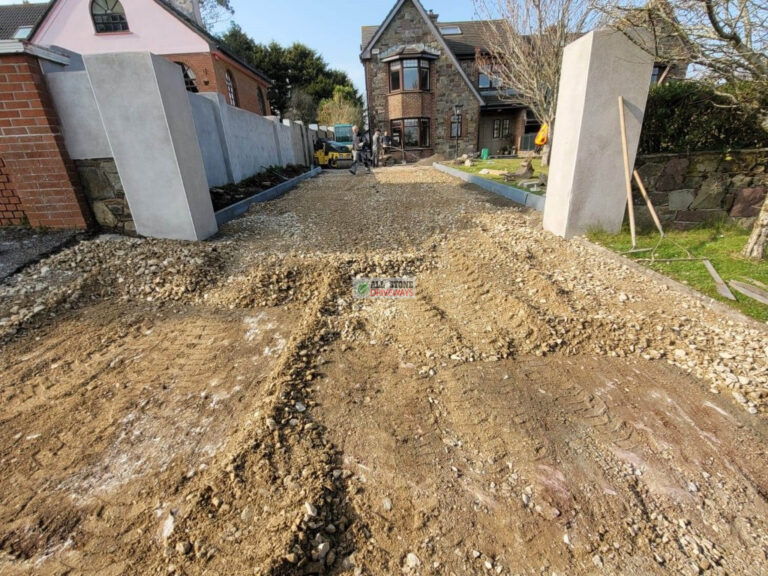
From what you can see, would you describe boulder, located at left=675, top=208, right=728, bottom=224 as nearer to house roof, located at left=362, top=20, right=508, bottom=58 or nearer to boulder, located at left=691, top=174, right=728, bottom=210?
boulder, located at left=691, top=174, right=728, bottom=210

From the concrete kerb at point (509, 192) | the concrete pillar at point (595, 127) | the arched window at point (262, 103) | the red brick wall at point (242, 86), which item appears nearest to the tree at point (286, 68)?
the arched window at point (262, 103)

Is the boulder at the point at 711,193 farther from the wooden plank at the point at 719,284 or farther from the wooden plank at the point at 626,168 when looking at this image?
the wooden plank at the point at 719,284

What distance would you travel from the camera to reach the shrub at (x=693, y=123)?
16.5 ft

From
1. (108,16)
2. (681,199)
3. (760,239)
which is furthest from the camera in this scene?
(108,16)

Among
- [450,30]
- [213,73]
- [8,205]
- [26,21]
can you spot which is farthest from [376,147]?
[26,21]

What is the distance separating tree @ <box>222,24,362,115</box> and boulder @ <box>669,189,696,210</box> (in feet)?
110

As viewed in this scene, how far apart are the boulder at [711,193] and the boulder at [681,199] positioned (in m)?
0.07

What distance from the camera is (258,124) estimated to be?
11.3 metres

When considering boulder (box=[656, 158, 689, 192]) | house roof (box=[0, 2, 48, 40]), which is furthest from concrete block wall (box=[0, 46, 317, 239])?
house roof (box=[0, 2, 48, 40])

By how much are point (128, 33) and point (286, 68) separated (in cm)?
1901

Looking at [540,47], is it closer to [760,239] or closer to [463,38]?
[760,239]

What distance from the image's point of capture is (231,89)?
66.3 ft

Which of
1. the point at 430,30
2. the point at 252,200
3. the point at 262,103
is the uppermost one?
the point at 430,30

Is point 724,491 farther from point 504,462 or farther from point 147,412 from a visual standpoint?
point 147,412
